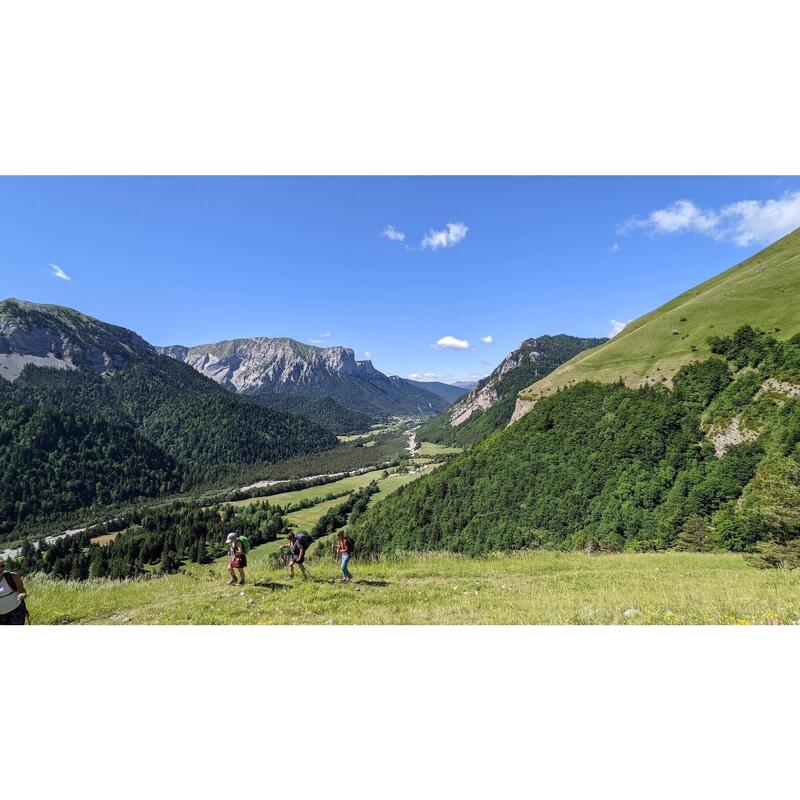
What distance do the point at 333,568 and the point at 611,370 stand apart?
6890 cm

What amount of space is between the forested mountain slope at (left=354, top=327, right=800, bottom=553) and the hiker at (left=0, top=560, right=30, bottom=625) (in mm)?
17425

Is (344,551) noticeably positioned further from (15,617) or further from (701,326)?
(701,326)

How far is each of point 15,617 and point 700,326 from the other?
8255 cm

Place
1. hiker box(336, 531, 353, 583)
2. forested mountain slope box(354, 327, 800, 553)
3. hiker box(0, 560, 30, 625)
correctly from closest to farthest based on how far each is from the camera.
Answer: hiker box(0, 560, 30, 625) < hiker box(336, 531, 353, 583) < forested mountain slope box(354, 327, 800, 553)

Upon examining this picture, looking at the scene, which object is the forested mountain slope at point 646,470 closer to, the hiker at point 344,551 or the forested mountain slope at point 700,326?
the forested mountain slope at point 700,326

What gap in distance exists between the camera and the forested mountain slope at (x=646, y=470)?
1159 inches

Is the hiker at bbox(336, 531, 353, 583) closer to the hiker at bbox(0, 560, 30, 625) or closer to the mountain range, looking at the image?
the hiker at bbox(0, 560, 30, 625)

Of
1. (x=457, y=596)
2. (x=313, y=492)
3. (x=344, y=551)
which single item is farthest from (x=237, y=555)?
(x=313, y=492)

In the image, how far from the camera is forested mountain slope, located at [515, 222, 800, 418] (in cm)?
5391

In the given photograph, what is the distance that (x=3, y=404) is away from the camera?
15175 cm

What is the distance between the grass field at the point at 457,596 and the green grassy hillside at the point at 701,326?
5441cm

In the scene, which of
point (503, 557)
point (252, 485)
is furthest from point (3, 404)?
point (503, 557)

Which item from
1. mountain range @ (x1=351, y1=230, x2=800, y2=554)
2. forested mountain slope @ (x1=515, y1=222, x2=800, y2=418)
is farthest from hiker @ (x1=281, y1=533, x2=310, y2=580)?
forested mountain slope @ (x1=515, y1=222, x2=800, y2=418)

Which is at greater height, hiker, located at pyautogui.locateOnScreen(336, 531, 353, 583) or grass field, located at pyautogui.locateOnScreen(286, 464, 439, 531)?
hiker, located at pyautogui.locateOnScreen(336, 531, 353, 583)
